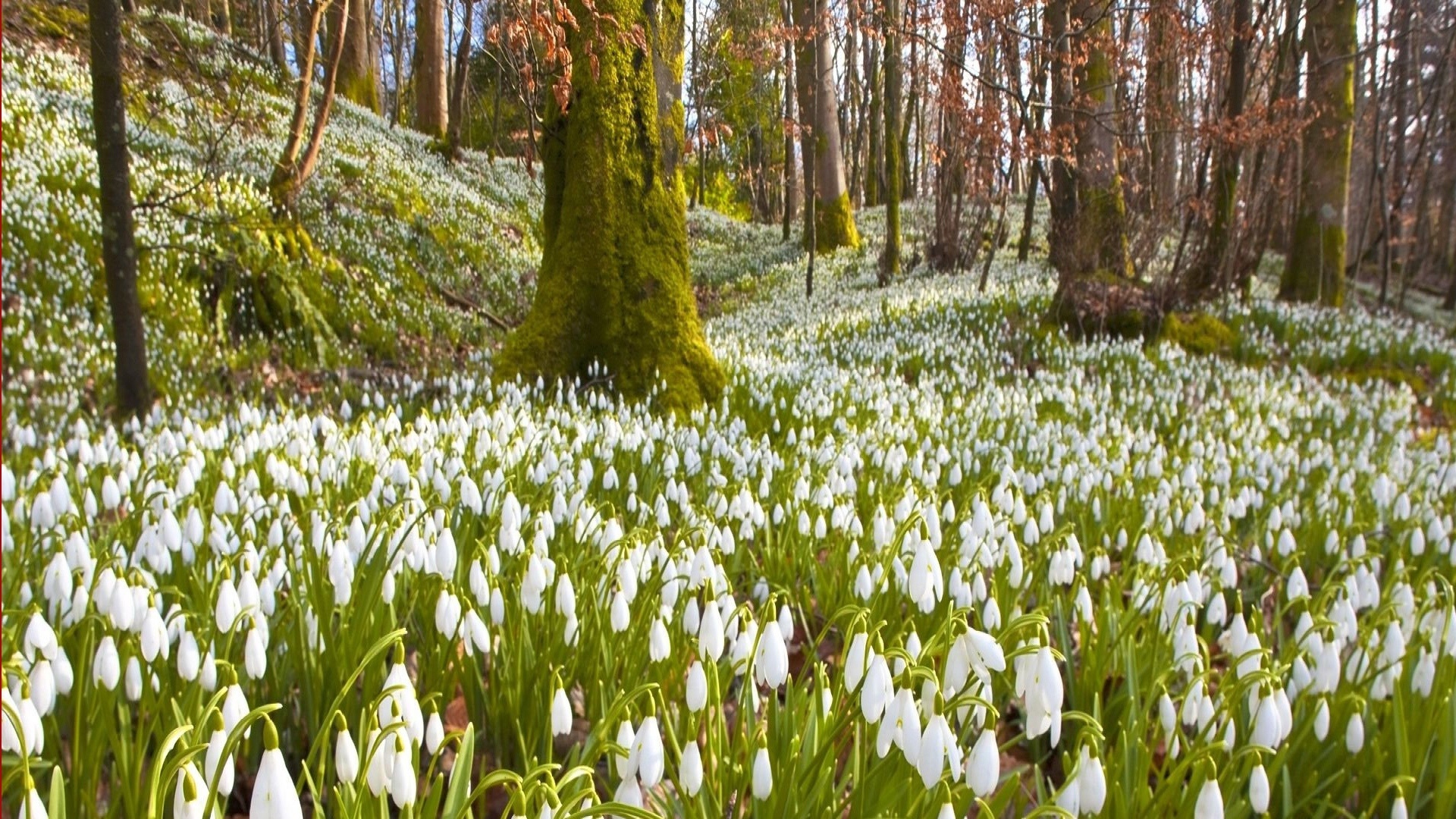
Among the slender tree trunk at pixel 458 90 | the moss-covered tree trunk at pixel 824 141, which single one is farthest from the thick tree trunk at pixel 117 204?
the moss-covered tree trunk at pixel 824 141

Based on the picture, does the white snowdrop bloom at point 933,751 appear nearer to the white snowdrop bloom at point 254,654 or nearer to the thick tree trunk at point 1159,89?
the white snowdrop bloom at point 254,654

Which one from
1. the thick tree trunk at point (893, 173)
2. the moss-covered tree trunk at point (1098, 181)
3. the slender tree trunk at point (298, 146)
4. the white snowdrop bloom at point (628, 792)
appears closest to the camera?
the white snowdrop bloom at point (628, 792)

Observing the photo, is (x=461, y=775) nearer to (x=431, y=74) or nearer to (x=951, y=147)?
(x=951, y=147)

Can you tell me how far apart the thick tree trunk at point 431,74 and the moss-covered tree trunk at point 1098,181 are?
11.7 m

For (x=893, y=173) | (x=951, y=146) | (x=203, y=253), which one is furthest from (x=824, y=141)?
(x=203, y=253)

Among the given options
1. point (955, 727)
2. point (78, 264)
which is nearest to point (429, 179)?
point (78, 264)

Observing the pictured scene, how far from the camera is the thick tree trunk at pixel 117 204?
4539mm

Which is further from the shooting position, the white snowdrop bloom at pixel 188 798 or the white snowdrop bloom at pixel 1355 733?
the white snowdrop bloom at pixel 1355 733

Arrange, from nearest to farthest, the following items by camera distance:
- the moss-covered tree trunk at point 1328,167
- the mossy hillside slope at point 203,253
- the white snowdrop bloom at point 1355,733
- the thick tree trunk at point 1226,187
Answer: the white snowdrop bloom at point 1355,733, the mossy hillside slope at point 203,253, the thick tree trunk at point 1226,187, the moss-covered tree trunk at point 1328,167

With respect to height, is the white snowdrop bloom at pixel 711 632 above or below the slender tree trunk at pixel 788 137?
below

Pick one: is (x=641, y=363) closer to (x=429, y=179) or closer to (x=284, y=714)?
(x=284, y=714)

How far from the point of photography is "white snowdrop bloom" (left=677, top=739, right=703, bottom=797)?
149cm

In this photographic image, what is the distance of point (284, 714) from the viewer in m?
2.12

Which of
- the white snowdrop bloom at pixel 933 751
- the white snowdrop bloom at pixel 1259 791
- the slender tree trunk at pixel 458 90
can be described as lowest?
the white snowdrop bloom at pixel 1259 791
